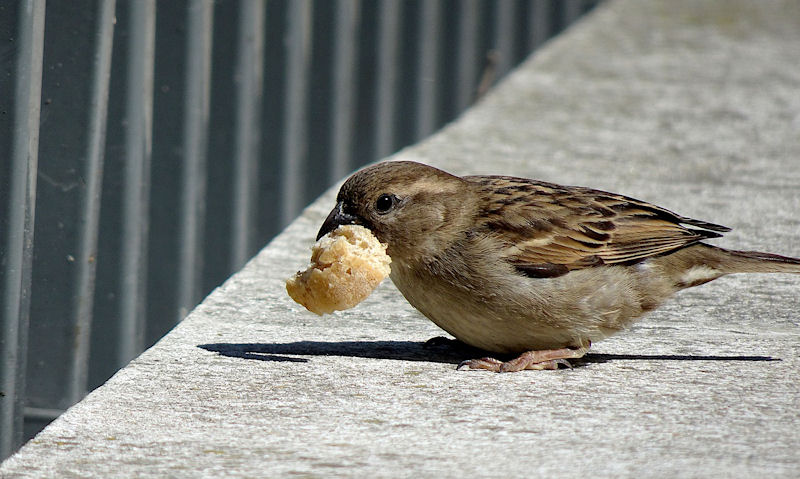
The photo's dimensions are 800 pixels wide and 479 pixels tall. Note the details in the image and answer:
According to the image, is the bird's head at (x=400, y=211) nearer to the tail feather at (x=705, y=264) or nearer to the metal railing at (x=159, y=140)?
the tail feather at (x=705, y=264)

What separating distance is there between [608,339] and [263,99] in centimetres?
336

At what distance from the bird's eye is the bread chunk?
0.30 feet

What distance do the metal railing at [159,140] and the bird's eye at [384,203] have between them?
1.19 metres

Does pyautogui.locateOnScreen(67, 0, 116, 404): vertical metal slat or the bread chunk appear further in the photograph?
pyautogui.locateOnScreen(67, 0, 116, 404): vertical metal slat

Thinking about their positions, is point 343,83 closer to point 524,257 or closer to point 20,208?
point 20,208

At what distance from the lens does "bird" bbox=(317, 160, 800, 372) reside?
361 cm

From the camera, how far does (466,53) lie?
8.86m

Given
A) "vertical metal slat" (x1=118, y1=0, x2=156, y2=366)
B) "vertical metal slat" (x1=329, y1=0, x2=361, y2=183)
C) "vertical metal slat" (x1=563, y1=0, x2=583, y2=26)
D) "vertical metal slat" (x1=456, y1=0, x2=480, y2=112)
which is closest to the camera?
"vertical metal slat" (x1=118, y1=0, x2=156, y2=366)

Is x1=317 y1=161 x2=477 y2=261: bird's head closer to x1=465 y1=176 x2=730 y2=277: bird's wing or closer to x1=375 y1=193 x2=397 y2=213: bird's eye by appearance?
x1=375 y1=193 x2=397 y2=213: bird's eye

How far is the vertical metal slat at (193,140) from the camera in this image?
5602 mm

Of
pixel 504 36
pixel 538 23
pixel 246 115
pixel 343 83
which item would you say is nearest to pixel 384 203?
pixel 246 115

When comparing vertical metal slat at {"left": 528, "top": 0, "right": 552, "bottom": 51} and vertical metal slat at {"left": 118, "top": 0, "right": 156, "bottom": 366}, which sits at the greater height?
vertical metal slat at {"left": 528, "top": 0, "right": 552, "bottom": 51}

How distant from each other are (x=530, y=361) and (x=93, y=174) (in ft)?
6.64

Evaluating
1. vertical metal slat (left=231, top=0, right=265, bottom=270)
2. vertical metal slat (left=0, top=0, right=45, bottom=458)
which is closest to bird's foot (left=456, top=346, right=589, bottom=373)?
vertical metal slat (left=0, top=0, right=45, bottom=458)
